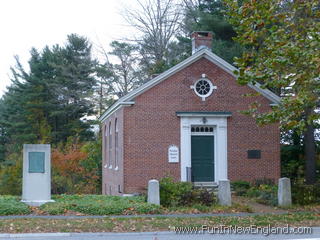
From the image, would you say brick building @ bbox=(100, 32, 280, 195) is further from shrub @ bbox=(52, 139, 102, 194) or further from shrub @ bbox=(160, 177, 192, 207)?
shrub @ bbox=(52, 139, 102, 194)

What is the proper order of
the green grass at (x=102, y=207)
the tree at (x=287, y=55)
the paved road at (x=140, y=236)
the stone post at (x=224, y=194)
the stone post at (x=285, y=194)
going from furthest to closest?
1. the stone post at (x=285, y=194)
2. the stone post at (x=224, y=194)
3. the green grass at (x=102, y=207)
4. the tree at (x=287, y=55)
5. the paved road at (x=140, y=236)

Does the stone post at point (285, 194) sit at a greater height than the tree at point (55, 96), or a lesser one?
lesser

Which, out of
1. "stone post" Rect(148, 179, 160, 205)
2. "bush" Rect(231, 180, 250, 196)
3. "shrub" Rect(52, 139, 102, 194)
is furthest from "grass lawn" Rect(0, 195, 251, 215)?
"shrub" Rect(52, 139, 102, 194)

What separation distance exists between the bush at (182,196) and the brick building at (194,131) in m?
5.38

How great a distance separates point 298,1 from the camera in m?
16.0

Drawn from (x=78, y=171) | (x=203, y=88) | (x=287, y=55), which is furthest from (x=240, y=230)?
(x=78, y=171)

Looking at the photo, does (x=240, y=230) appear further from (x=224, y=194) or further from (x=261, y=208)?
(x=261, y=208)

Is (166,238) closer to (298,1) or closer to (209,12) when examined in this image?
(298,1)

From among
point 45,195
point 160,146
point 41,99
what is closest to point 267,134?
point 160,146

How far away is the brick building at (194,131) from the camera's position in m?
23.9

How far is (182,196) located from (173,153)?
5946 mm

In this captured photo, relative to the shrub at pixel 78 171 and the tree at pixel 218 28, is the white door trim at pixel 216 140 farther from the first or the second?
the shrub at pixel 78 171

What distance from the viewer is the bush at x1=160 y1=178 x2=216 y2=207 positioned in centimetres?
1812

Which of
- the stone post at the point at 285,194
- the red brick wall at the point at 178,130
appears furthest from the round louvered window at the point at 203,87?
the stone post at the point at 285,194
